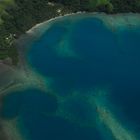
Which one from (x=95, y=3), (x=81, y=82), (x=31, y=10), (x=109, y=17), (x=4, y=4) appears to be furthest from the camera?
(x=95, y=3)

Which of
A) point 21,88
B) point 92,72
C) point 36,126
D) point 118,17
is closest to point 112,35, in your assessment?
point 118,17

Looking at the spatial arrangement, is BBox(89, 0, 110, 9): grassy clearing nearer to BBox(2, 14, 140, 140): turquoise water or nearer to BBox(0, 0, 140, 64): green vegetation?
BBox(0, 0, 140, 64): green vegetation

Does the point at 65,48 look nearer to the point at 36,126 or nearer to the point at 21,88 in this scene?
the point at 21,88

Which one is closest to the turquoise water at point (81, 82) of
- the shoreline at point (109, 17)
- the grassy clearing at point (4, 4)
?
the shoreline at point (109, 17)

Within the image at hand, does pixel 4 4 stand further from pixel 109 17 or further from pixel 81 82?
pixel 81 82

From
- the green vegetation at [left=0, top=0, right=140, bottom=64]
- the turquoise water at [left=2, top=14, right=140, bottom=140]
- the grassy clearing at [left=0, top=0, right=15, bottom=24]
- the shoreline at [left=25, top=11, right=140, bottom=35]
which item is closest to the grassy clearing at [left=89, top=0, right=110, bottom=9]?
the green vegetation at [left=0, top=0, right=140, bottom=64]

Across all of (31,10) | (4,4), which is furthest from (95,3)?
(4,4)
